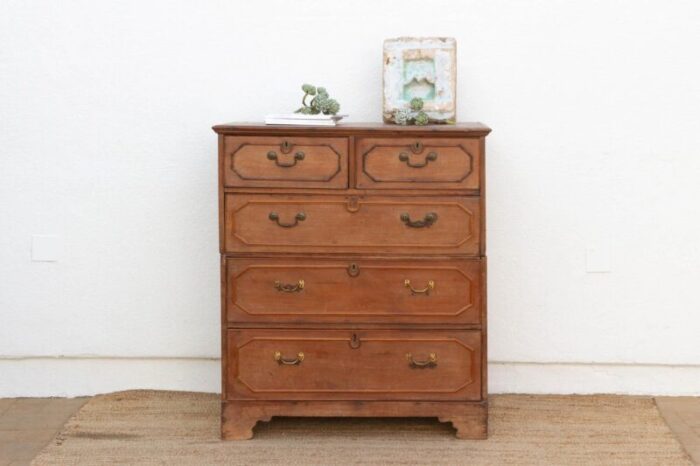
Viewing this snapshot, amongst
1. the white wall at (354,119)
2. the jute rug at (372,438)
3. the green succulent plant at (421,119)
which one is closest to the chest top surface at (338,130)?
the green succulent plant at (421,119)

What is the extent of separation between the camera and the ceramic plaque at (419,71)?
12.2 ft

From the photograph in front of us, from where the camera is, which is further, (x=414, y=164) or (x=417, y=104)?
(x=417, y=104)

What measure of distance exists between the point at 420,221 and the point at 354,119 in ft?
2.21

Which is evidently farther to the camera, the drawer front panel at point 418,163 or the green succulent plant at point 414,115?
the green succulent plant at point 414,115

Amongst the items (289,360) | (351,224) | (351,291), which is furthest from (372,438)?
(351,224)

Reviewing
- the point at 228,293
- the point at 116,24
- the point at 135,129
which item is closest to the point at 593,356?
the point at 228,293

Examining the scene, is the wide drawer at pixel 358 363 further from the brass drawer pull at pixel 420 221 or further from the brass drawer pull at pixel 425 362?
the brass drawer pull at pixel 420 221

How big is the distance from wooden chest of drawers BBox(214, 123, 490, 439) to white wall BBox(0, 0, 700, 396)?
0.56 m

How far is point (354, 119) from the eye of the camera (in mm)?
3922

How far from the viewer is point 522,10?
388 cm

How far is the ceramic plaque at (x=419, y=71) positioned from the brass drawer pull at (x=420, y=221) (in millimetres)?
472

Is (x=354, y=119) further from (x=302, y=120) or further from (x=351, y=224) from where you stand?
(x=351, y=224)

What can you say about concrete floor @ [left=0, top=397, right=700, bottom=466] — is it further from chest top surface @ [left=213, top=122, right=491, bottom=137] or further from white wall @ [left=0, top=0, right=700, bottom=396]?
chest top surface @ [left=213, top=122, right=491, bottom=137]

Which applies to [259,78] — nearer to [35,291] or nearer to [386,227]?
[386,227]
